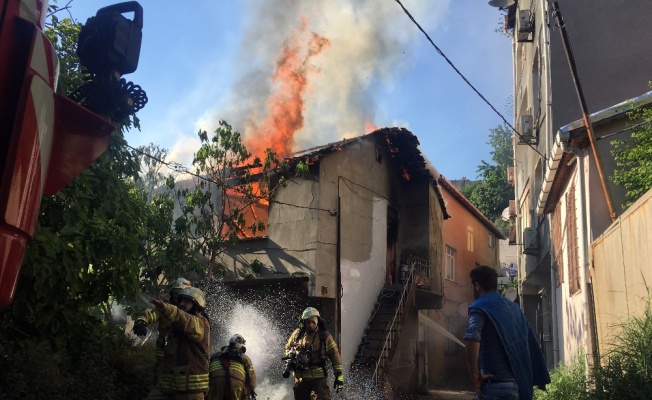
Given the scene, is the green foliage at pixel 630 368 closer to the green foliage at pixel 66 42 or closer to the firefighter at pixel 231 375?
the firefighter at pixel 231 375

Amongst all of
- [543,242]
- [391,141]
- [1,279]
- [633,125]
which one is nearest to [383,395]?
[543,242]

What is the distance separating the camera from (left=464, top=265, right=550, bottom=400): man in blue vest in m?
4.19

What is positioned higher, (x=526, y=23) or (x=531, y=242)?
(x=526, y=23)

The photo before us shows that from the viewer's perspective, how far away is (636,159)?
8.64 m

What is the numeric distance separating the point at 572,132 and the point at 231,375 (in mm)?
5742

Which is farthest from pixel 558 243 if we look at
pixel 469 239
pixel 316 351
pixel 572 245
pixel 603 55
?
pixel 469 239

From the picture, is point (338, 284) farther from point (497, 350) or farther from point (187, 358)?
point (497, 350)

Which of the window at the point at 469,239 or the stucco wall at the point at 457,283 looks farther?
the window at the point at 469,239

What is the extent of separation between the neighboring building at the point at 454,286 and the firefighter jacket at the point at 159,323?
15950 mm

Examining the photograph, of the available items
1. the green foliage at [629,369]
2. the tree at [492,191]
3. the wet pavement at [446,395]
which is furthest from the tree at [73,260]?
the tree at [492,191]

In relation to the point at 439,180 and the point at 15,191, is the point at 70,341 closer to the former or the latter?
the point at 15,191

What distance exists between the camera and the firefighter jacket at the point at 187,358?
17.7 ft

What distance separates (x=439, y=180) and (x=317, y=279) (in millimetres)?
8851

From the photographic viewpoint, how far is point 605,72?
39.3 feet
